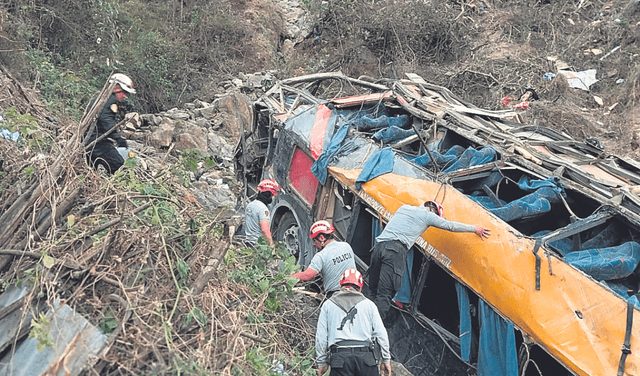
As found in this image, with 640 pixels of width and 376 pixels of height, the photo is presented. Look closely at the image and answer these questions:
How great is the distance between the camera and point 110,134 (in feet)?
20.2

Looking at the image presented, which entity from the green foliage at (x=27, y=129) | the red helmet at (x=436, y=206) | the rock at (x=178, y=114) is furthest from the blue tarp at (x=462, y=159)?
the rock at (x=178, y=114)

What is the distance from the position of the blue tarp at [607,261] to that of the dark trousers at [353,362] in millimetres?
1662

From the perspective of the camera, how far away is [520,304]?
4180 mm

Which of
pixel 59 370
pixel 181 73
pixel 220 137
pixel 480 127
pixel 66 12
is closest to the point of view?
pixel 59 370

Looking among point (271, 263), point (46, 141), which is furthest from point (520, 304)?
point (46, 141)

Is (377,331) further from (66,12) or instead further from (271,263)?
(66,12)

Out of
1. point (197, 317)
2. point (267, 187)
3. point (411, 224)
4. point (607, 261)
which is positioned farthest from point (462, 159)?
point (197, 317)

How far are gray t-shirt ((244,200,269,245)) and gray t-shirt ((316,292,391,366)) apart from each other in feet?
6.73

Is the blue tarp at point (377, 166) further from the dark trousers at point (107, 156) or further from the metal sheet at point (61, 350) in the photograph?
the metal sheet at point (61, 350)

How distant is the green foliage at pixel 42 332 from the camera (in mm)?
3096

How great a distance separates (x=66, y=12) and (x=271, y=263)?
30.7 feet

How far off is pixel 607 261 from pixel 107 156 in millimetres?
4933

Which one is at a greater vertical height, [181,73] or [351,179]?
[351,179]

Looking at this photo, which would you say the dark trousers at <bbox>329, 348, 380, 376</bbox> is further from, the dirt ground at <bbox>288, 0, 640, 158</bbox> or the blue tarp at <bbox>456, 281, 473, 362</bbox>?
the dirt ground at <bbox>288, 0, 640, 158</bbox>
